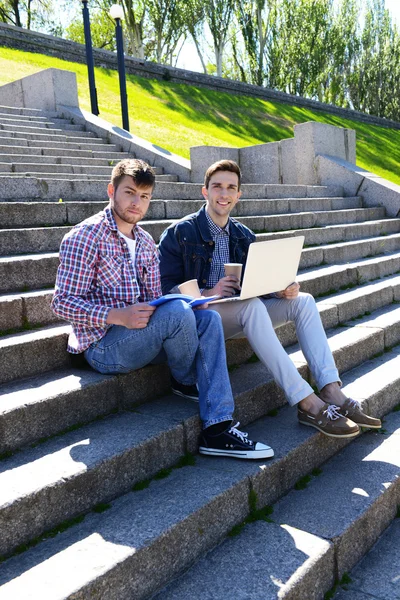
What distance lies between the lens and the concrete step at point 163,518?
6.20 feet

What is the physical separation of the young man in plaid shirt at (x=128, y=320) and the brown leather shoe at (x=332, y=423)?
44 centimetres

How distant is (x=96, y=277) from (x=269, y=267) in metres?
0.90

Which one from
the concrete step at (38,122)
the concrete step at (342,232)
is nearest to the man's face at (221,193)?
the concrete step at (342,232)

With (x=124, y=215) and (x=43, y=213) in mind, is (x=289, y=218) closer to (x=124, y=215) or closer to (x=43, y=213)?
(x=43, y=213)

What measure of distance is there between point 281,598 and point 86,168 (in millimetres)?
6360

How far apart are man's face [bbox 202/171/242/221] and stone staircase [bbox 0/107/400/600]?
850 mm

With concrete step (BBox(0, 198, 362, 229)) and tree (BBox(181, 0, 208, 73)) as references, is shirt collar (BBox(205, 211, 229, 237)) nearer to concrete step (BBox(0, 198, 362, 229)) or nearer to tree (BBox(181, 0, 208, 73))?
concrete step (BBox(0, 198, 362, 229))

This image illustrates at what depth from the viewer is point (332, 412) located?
310cm

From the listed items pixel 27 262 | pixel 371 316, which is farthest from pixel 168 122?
pixel 27 262

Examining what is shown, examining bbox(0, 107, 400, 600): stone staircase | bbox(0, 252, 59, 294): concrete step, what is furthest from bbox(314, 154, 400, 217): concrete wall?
bbox(0, 252, 59, 294): concrete step

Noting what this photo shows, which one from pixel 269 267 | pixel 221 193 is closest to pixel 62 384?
pixel 269 267

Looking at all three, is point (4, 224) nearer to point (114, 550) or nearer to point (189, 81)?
point (114, 550)

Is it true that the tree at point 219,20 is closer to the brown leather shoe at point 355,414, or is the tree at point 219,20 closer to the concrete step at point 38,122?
the concrete step at point 38,122

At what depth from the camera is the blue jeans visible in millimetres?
2738
